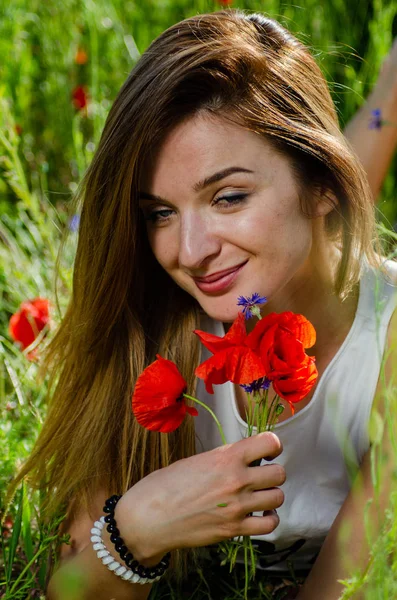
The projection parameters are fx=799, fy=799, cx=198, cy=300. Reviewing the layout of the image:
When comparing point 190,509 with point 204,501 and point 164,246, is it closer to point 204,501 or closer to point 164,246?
point 204,501

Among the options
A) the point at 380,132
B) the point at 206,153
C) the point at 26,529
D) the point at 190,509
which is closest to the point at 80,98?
the point at 380,132

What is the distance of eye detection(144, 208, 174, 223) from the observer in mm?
1455

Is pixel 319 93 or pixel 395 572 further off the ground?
pixel 319 93

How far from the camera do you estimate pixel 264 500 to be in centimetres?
115

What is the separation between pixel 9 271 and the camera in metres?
2.52

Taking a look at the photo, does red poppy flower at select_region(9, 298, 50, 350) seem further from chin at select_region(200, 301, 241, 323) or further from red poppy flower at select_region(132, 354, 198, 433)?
red poppy flower at select_region(132, 354, 198, 433)

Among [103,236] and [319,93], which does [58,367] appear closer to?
[103,236]

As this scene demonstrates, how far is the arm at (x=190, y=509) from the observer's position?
114 centimetres

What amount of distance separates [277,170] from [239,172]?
3.0 inches

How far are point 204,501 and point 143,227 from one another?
22.2 inches

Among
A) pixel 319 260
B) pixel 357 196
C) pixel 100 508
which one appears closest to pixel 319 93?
pixel 357 196

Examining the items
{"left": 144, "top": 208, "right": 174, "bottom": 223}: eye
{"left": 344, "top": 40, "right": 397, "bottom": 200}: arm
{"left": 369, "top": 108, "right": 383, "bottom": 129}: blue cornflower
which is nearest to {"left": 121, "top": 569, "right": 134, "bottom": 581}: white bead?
{"left": 144, "top": 208, "right": 174, "bottom": 223}: eye

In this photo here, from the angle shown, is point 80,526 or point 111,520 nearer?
point 111,520

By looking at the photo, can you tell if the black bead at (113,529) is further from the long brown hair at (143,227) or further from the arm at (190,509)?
the long brown hair at (143,227)
